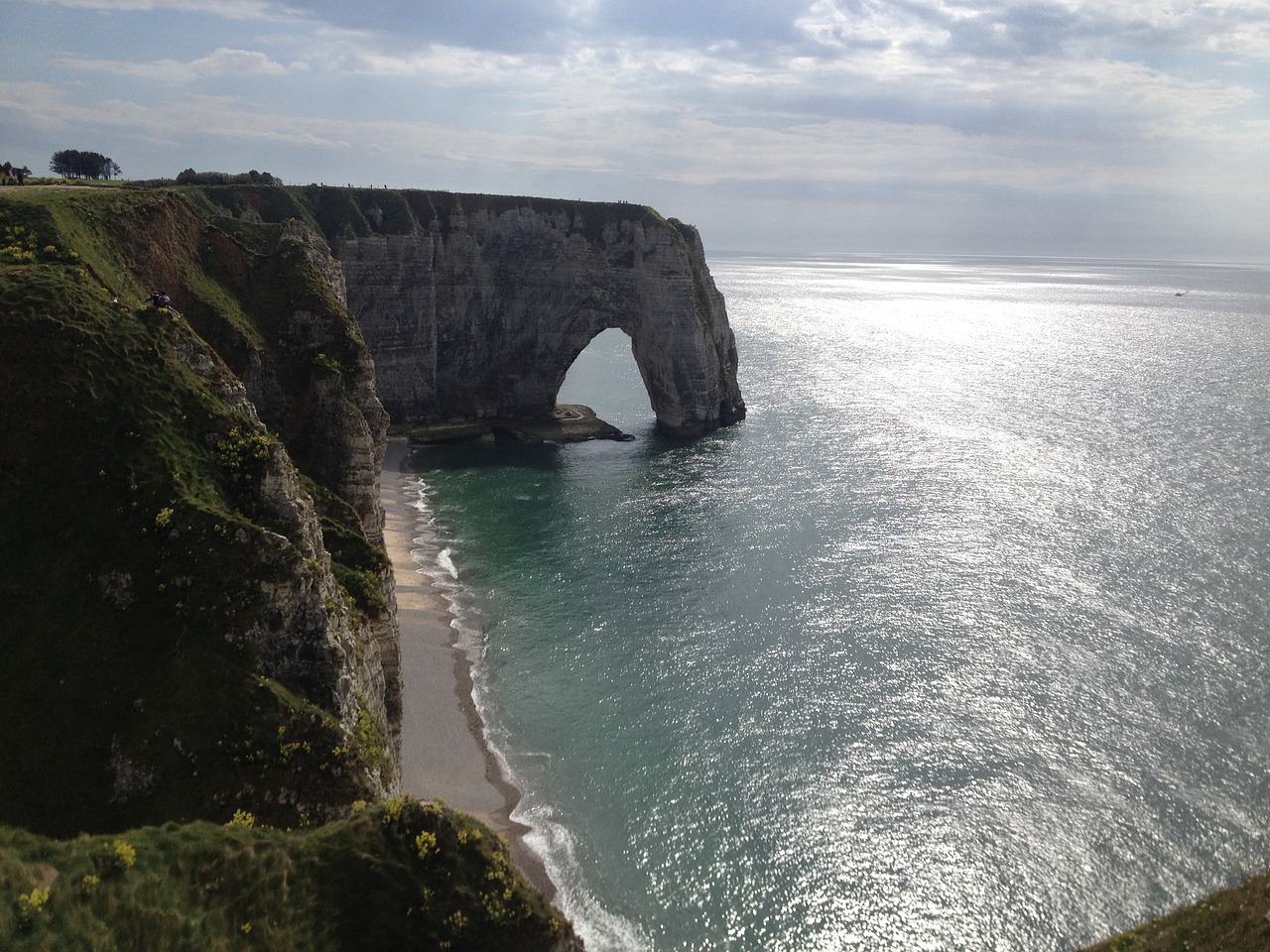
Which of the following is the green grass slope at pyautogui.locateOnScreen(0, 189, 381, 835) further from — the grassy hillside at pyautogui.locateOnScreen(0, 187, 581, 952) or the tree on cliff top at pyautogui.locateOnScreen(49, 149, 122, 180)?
the tree on cliff top at pyautogui.locateOnScreen(49, 149, 122, 180)

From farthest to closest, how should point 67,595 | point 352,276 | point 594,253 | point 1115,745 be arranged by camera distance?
point 594,253, point 352,276, point 1115,745, point 67,595

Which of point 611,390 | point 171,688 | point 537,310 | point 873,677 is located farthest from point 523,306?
point 171,688

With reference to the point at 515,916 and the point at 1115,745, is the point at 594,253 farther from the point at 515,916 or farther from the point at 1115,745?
the point at 515,916

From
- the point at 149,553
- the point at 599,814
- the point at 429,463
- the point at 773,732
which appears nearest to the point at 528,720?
the point at 599,814

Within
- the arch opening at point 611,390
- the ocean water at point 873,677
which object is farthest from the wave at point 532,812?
the arch opening at point 611,390

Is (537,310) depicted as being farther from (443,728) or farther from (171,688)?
(171,688)

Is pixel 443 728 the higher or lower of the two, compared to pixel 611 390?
lower
